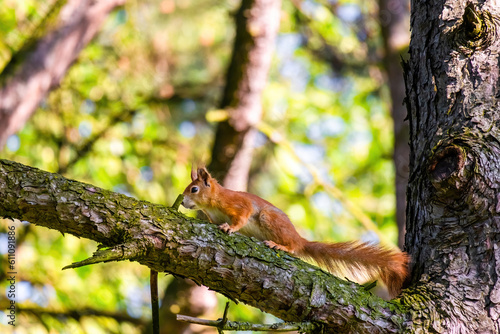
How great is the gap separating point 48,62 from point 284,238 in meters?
2.58

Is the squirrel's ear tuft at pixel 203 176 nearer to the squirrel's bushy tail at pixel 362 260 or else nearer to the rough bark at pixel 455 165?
the squirrel's bushy tail at pixel 362 260

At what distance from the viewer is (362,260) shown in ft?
8.03

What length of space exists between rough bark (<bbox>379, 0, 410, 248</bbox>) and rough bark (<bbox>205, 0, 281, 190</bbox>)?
100 centimetres

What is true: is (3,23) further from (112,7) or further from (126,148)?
(126,148)

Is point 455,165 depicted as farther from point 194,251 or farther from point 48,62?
point 48,62

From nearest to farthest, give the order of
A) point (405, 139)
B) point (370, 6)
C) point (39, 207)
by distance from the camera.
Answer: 1. point (39, 207)
2. point (405, 139)
3. point (370, 6)

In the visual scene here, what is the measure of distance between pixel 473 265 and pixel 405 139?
2.30 metres

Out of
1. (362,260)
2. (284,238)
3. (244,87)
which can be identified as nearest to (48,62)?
(244,87)

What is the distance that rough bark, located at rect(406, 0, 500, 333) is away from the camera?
1970mm

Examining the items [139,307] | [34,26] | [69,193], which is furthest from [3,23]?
[69,193]

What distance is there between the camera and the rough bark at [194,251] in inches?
70.9

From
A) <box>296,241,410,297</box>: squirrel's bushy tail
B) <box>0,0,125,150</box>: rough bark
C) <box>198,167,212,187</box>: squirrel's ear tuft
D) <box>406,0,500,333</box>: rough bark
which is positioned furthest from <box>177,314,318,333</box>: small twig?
<box>0,0,125,150</box>: rough bark

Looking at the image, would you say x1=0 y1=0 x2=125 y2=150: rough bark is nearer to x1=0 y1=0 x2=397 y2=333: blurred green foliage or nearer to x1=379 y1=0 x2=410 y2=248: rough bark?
x1=0 y1=0 x2=397 y2=333: blurred green foliage

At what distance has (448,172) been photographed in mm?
2051
